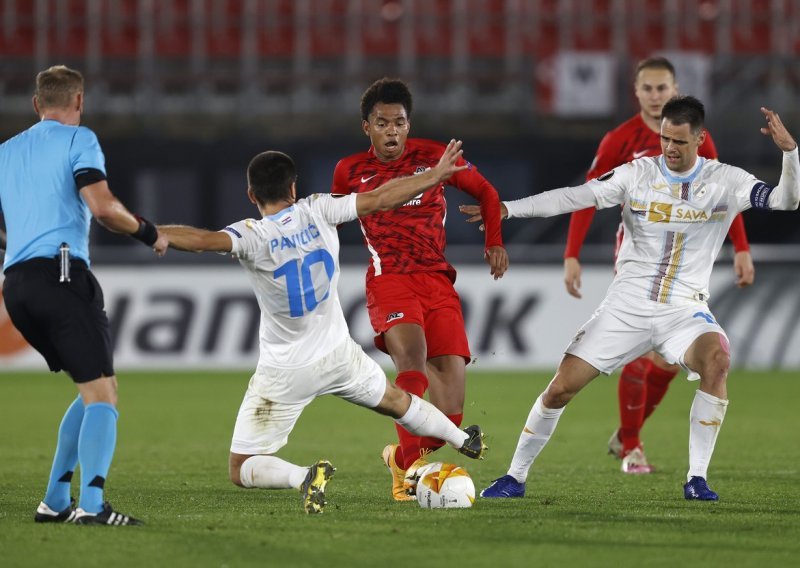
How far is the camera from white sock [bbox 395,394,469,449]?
6.41 metres

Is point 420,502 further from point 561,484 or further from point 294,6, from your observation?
point 294,6

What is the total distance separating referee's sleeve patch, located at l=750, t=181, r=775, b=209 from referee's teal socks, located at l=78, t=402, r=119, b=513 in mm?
3568

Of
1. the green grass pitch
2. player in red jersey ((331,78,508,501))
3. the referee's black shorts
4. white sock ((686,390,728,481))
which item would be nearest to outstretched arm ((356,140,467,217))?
player in red jersey ((331,78,508,501))

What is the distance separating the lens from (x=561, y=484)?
25.1ft

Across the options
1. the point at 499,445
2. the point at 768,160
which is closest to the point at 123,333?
the point at 499,445

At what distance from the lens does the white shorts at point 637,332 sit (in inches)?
276

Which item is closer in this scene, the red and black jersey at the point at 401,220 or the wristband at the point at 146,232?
the wristband at the point at 146,232

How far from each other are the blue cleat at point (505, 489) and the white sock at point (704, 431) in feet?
2.95

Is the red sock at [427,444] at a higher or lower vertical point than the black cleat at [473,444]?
lower

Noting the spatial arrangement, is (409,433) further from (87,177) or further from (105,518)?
(87,177)

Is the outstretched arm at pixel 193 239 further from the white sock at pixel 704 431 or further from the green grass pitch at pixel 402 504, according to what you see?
the white sock at pixel 704 431

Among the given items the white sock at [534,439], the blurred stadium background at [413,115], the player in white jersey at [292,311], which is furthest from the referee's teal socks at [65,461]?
the blurred stadium background at [413,115]

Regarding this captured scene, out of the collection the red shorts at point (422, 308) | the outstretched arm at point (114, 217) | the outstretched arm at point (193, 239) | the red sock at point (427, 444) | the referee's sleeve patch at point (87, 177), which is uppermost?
the referee's sleeve patch at point (87, 177)

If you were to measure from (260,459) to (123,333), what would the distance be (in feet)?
34.1
